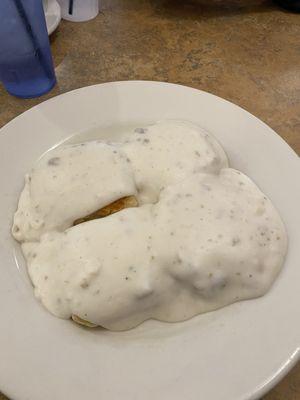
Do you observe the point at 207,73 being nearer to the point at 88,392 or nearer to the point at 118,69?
the point at 118,69

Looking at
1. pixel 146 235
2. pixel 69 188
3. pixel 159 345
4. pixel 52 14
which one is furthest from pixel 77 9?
pixel 159 345

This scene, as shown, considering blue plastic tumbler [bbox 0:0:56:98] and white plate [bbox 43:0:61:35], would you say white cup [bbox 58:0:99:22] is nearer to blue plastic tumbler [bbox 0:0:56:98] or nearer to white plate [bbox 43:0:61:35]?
white plate [bbox 43:0:61:35]

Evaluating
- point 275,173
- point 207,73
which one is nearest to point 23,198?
point 275,173

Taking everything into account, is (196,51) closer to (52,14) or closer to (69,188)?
(52,14)

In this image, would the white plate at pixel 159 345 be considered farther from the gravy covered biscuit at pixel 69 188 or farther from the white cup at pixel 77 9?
the white cup at pixel 77 9

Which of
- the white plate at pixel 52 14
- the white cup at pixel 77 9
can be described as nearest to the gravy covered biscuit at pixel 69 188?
the white plate at pixel 52 14

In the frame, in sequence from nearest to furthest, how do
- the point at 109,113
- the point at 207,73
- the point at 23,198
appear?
the point at 23,198, the point at 109,113, the point at 207,73
